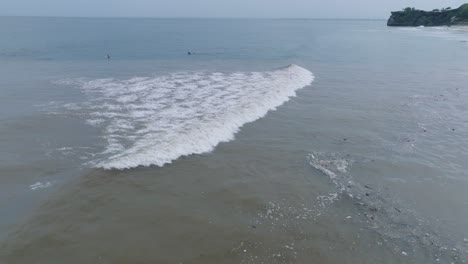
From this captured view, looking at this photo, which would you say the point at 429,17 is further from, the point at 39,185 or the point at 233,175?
the point at 39,185

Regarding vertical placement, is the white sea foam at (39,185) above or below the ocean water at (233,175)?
below

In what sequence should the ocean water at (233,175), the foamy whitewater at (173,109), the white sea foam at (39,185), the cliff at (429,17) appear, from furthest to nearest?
the cliff at (429,17), the foamy whitewater at (173,109), the white sea foam at (39,185), the ocean water at (233,175)

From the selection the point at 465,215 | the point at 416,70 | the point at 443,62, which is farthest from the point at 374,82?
the point at 465,215

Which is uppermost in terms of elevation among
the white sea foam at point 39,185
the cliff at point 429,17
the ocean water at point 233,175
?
the cliff at point 429,17

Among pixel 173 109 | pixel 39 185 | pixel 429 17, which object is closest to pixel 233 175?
pixel 39 185

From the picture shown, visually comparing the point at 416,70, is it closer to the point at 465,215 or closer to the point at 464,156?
the point at 464,156

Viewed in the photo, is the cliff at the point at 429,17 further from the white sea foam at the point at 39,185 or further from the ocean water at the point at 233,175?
the white sea foam at the point at 39,185

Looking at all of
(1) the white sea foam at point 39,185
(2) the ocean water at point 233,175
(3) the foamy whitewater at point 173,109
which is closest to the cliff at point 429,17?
(3) the foamy whitewater at point 173,109
